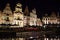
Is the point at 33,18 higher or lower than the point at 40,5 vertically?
lower

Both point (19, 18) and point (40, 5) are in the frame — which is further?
point (40, 5)

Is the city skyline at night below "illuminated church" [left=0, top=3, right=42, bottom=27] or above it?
above

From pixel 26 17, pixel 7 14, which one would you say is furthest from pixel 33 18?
pixel 7 14

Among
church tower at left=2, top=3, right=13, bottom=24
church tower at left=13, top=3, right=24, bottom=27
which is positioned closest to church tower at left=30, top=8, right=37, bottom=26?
church tower at left=13, top=3, right=24, bottom=27

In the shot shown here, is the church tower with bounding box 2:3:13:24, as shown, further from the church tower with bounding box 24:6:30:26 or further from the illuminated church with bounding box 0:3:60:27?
the church tower with bounding box 24:6:30:26

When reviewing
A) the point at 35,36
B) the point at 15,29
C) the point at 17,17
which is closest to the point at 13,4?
the point at 17,17

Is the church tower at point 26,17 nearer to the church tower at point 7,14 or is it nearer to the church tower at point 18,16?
the church tower at point 18,16

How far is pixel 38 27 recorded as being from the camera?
2.16 m

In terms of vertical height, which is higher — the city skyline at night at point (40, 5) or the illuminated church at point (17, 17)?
the city skyline at night at point (40, 5)

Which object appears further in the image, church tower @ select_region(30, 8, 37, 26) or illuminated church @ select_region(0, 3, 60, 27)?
church tower @ select_region(30, 8, 37, 26)

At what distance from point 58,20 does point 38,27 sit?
37 cm

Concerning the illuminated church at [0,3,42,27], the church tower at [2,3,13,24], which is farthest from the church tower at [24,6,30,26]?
the church tower at [2,3,13,24]

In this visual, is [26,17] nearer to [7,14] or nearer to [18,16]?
[18,16]

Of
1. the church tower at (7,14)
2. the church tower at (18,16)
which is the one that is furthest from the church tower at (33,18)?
the church tower at (7,14)
